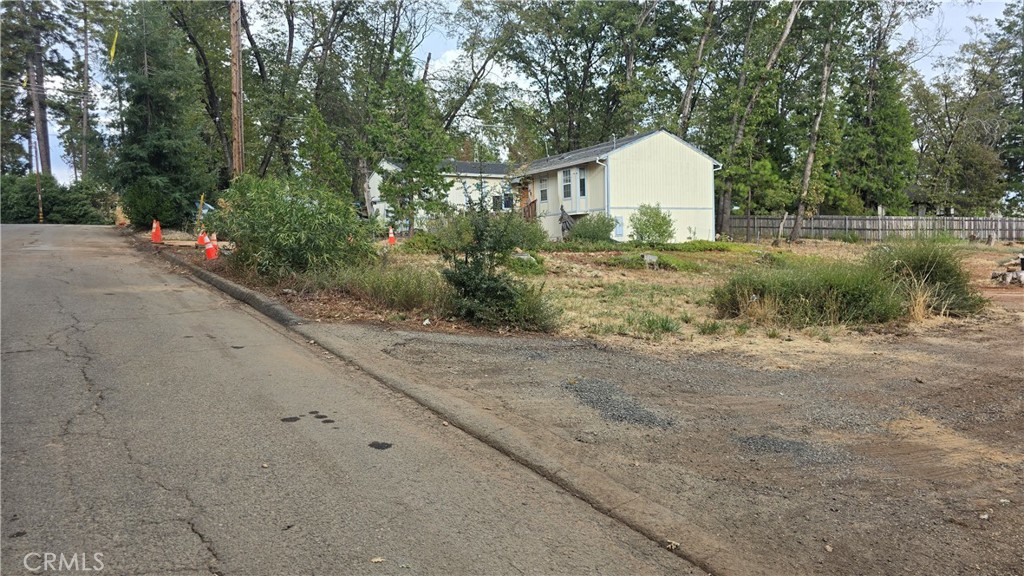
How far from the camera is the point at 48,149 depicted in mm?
48281

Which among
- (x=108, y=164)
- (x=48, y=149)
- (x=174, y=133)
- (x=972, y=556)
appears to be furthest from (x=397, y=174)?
(x=48, y=149)

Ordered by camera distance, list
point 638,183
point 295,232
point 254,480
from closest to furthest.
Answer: point 254,480 → point 295,232 → point 638,183

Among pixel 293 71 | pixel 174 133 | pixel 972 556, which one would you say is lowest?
pixel 972 556

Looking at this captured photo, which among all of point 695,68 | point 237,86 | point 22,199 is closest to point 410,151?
point 237,86

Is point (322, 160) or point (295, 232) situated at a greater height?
point (322, 160)

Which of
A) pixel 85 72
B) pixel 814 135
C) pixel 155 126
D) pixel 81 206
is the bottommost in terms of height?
pixel 81 206

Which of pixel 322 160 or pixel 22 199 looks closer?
pixel 322 160

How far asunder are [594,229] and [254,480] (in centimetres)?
2469

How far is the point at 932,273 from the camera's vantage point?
11.2m

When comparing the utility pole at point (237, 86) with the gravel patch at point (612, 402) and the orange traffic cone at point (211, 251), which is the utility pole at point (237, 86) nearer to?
the orange traffic cone at point (211, 251)

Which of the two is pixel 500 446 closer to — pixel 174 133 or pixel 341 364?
pixel 341 364

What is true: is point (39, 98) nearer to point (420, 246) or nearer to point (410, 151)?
point (410, 151)

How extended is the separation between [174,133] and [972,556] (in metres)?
24.1

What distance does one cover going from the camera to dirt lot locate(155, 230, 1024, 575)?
11.0 ft
